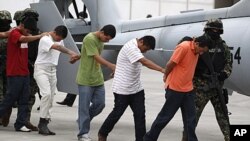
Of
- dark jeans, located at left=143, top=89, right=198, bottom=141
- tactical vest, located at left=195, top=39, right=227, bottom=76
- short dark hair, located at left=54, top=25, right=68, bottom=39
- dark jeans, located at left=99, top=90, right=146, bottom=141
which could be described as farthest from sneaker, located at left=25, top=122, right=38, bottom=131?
tactical vest, located at left=195, top=39, right=227, bottom=76

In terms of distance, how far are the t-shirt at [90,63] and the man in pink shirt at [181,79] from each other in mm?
1309

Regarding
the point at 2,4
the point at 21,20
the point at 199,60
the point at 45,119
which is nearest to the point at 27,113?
the point at 45,119

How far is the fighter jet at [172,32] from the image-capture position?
33.6 ft

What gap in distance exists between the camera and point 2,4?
97.5 feet

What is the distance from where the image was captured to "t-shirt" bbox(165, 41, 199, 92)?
872cm

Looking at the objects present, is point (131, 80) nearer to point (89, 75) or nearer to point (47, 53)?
point (89, 75)

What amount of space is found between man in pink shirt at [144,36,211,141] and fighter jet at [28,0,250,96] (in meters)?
1.52

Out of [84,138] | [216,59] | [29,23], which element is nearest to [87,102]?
[84,138]

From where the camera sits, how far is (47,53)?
403 inches

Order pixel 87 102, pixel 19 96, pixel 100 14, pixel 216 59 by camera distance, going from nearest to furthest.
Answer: pixel 216 59 → pixel 87 102 → pixel 19 96 → pixel 100 14

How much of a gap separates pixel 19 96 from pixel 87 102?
134 cm

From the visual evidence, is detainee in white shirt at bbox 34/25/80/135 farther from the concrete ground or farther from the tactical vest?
the tactical vest

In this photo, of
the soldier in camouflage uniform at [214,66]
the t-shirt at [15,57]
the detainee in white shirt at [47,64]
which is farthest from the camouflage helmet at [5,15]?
the soldier in camouflage uniform at [214,66]

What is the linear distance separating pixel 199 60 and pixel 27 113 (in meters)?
2.88
